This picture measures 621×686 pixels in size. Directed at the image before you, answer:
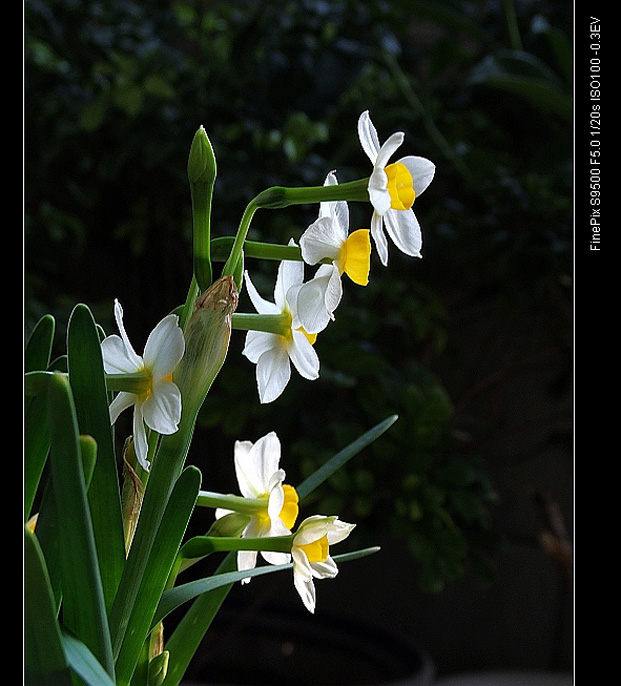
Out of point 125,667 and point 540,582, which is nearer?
point 125,667

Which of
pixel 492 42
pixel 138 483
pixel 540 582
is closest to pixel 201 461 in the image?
pixel 540 582

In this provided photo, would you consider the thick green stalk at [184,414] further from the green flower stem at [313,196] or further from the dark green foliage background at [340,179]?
the dark green foliage background at [340,179]

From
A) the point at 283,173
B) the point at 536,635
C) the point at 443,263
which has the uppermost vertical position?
the point at 283,173

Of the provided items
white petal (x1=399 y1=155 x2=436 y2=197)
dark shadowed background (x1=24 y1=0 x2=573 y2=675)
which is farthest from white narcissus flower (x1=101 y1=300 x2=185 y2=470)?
dark shadowed background (x1=24 y1=0 x2=573 y2=675)

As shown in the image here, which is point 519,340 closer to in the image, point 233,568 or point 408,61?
point 408,61

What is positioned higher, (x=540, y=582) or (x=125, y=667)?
(x=125, y=667)

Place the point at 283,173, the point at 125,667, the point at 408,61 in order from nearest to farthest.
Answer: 1. the point at 125,667
2. the point at 283,173
3. the point at 408,61

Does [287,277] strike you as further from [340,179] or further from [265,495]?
[340,179]

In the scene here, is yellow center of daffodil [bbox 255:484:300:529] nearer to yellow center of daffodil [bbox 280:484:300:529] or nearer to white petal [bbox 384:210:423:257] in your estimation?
yellow center of daffodil [bbox 280:484:300:529]

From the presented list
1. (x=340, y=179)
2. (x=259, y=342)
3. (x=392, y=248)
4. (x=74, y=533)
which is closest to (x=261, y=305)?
(x=259, y=342)
